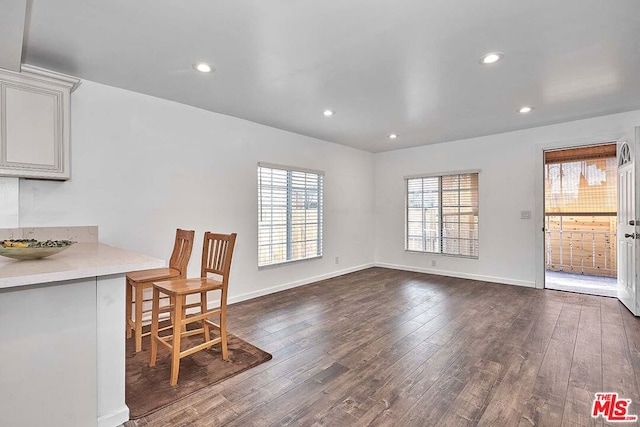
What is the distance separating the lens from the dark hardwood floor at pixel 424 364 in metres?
1.92

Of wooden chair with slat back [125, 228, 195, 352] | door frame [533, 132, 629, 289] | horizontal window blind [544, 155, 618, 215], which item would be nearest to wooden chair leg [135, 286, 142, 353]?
wooden chair with slat back [125, 228, 195, 352]

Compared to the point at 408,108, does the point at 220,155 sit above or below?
below

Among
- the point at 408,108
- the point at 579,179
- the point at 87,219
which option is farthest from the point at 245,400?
the point at 579,179

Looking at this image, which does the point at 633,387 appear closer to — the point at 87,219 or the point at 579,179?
the point at 87,219

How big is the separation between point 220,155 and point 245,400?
289cm

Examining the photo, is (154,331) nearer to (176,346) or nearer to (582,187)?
(176,346)

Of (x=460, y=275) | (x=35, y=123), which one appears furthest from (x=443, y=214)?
(x=35, y=123)

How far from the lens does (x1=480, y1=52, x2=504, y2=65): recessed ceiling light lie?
2550mm

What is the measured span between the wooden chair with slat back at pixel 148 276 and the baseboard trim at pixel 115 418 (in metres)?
0.93

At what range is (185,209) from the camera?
12.2 ft

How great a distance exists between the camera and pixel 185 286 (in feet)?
8.09

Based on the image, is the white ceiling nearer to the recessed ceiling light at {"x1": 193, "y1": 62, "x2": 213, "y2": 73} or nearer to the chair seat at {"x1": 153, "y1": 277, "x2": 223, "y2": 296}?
the recessed ceiling light at {"x1": 193, "y1": 62, "x2": 213, "y2": 73}

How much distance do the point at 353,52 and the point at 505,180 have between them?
3.88 m

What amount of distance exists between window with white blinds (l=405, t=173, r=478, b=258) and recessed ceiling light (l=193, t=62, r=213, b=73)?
175 inches
